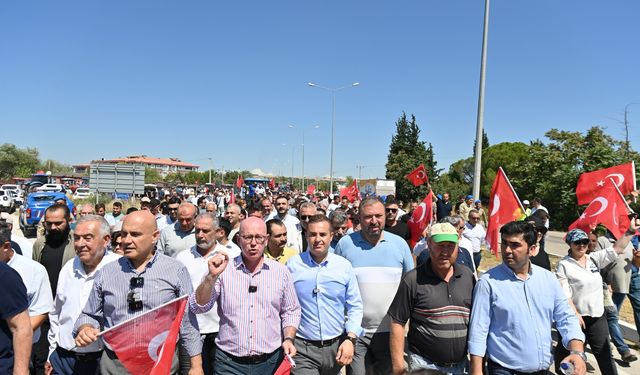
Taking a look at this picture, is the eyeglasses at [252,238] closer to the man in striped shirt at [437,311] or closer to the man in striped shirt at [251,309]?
the man in striped shirt at [251,309]

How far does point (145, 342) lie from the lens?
2.83 meters

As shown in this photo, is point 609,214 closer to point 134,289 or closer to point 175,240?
point 175,240

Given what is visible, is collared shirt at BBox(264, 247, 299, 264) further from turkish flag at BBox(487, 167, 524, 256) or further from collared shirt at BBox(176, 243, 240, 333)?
turkish flag at BBox(487, 167, 524, 256)

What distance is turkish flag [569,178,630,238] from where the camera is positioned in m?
6.58

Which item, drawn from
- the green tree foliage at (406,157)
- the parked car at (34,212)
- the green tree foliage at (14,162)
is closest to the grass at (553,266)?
the parked car at (34,212)

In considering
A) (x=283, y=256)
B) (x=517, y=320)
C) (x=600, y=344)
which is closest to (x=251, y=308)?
(x=283, y=256)

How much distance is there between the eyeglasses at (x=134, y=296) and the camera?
9.57 feet

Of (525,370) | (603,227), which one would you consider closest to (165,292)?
(525,370)

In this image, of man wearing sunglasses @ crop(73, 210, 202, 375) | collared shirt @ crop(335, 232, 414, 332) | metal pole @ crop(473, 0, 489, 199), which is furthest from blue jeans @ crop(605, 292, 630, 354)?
metal pole @ crop(473, 0, 489, 199)

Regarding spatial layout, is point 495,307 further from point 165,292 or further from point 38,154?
point 38,154

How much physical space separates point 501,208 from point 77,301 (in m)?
6.40

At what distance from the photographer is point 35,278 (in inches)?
132

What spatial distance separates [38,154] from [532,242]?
97498 mm

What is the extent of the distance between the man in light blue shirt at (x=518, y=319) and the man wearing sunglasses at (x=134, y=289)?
6.68 ft
